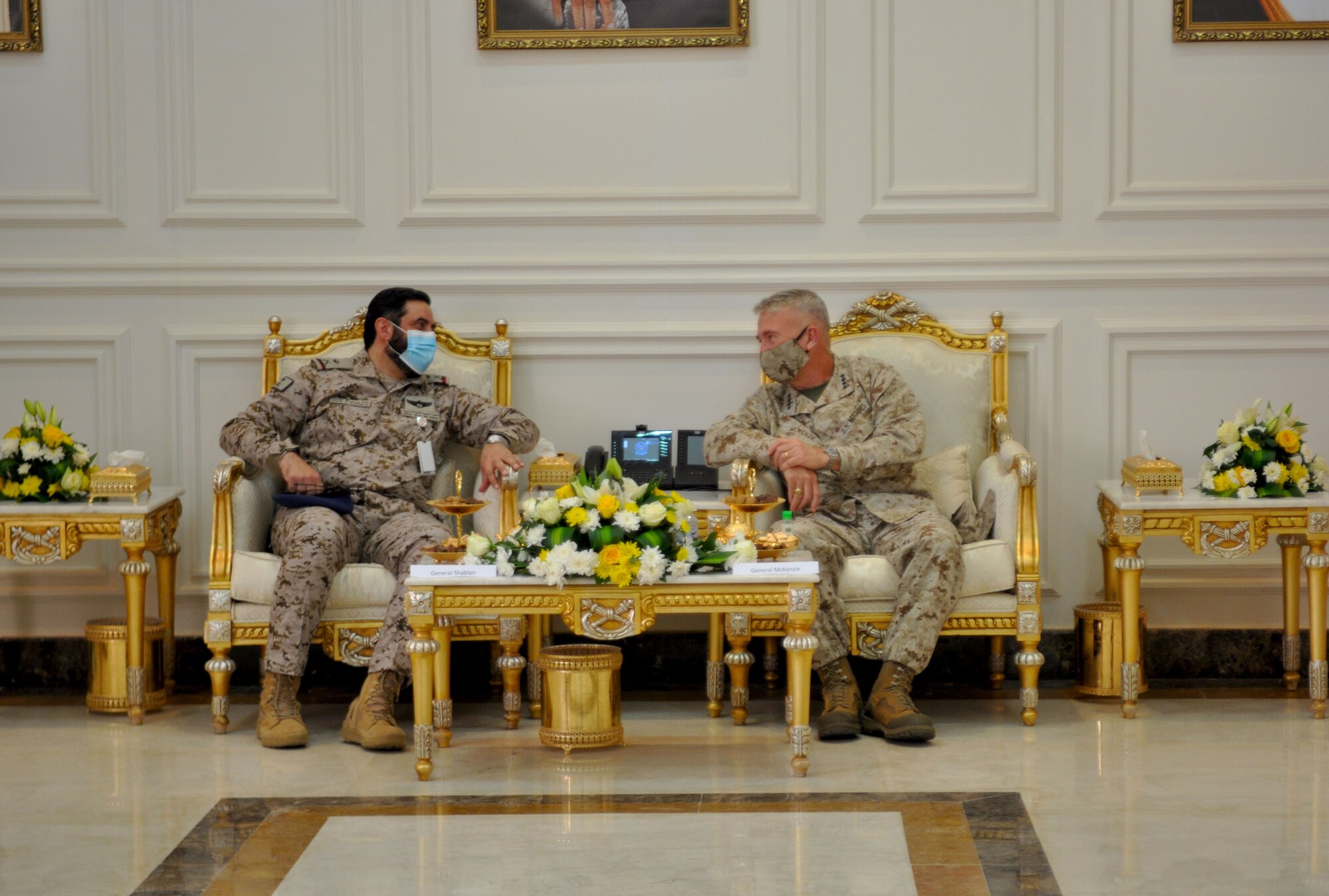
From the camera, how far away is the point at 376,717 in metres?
4.34

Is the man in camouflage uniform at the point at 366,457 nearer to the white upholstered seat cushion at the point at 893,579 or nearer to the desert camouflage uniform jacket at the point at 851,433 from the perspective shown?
the desert camouflage uniform jacket at the point at 851,433

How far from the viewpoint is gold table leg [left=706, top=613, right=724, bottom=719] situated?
4766 mm

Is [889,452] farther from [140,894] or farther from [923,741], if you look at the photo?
[140,894]

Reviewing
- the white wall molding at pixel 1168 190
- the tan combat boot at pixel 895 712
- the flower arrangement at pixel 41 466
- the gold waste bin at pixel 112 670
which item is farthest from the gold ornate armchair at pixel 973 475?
the flower arrangement at pixel 41 466

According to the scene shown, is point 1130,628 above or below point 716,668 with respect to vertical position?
above

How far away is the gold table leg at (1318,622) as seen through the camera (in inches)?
183

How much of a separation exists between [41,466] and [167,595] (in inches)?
23.6

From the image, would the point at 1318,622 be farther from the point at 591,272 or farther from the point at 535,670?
the point at 591,272

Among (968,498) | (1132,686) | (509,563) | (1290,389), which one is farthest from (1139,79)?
(509,563)

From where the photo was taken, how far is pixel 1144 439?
15.8 ft

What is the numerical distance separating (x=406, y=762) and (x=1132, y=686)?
2183 mm

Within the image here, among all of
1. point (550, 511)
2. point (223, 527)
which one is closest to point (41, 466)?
point (223, 527)

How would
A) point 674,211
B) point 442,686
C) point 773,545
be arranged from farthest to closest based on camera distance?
point 674,211 → point 442,686 → point 773,545

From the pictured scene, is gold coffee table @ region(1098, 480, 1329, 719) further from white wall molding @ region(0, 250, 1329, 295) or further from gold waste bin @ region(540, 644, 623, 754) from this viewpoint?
gold waste bin @ region(540, 644, 623, 754)
